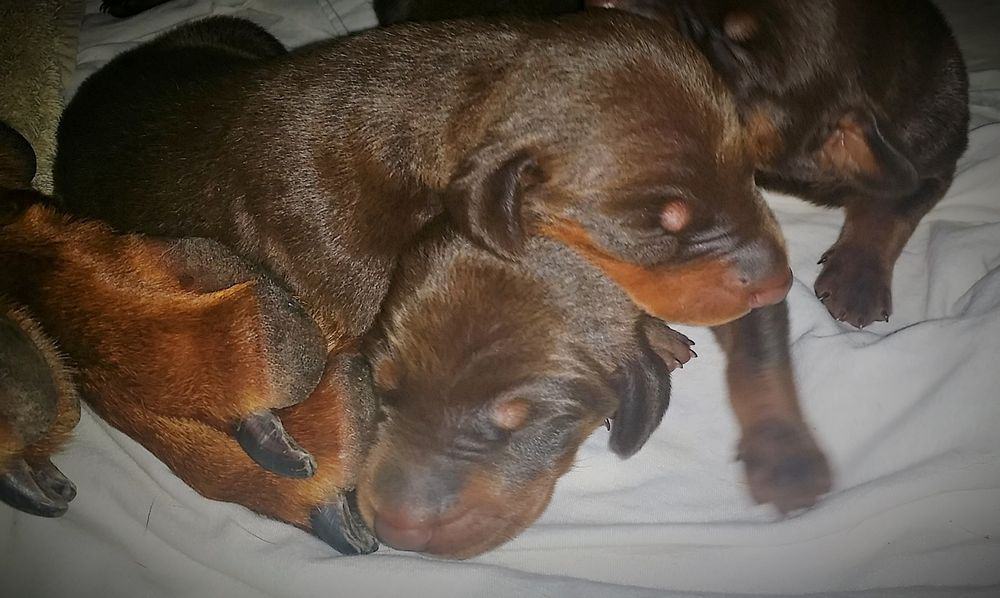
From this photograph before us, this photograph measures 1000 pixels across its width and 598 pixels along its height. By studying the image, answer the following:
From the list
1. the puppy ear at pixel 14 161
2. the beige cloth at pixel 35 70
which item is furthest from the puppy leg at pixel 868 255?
Answer: the beige cloth at pixel 35 70

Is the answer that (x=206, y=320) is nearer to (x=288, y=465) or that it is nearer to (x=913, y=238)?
(x=288, y=465)

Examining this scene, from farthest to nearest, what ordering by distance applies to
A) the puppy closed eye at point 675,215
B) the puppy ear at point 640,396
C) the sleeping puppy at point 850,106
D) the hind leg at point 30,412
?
the sleeping puppy at point 850,106 → the puppy ear at point 640,396 → the puppy closed eye at point 675,215 → the hind leg at point 30,412

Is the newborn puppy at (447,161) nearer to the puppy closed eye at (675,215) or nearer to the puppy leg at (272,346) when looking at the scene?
the puppy closed eye at (675,215)

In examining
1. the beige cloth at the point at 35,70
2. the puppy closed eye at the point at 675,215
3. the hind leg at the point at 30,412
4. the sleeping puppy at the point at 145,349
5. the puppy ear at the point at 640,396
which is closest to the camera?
the hind leg at the point at 30,412

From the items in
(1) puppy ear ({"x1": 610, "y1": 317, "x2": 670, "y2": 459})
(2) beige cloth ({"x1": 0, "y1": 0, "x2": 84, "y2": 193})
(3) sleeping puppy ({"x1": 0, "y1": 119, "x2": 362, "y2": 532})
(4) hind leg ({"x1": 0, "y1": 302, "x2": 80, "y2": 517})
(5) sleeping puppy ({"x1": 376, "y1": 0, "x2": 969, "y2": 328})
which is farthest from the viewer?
(2) beige cloth ({"x1": 0, "y1": 0, "x2": 84, "y2": 193})

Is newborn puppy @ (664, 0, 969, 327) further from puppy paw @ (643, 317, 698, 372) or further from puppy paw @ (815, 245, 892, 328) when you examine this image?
puppy paw @ (643, 317, 698, 372)

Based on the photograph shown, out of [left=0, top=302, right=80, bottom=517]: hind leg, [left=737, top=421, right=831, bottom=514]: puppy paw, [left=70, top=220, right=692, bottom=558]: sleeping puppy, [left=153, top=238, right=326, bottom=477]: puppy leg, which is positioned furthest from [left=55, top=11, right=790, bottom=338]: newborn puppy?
[left=0, top=302, right=80, bottom=517]: hind leg

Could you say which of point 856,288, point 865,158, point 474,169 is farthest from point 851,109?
point 474,169
